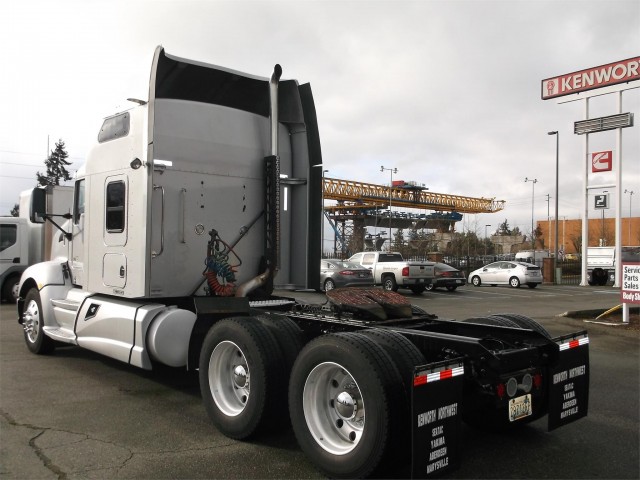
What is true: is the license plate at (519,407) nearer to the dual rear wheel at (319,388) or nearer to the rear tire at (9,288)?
the dual rear wheel at (319,388)

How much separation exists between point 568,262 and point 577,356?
42383mm

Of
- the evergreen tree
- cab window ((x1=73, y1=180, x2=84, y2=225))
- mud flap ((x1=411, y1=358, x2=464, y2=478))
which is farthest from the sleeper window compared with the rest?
the evergreen tree

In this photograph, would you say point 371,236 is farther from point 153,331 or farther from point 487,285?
point 153,331

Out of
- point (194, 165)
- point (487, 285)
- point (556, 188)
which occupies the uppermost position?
Answer: point (556, 188)

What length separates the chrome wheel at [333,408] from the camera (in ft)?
13.0

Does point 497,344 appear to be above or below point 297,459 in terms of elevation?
above

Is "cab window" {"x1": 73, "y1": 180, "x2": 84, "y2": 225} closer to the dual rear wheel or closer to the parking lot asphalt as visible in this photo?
the parking lot asphalt

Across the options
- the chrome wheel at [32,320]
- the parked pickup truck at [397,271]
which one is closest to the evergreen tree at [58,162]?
the parked pickup truck at [397,271]

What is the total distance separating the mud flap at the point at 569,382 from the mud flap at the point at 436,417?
1.14 metres

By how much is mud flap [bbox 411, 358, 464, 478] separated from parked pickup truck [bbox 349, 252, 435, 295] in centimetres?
1829

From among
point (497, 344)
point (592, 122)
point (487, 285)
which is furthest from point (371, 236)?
point (497, 344)

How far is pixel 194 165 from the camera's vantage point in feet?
21.3

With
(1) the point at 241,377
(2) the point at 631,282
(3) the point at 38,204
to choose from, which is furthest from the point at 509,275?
(1) the point at 241,377

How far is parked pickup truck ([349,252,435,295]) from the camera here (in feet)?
74.1
